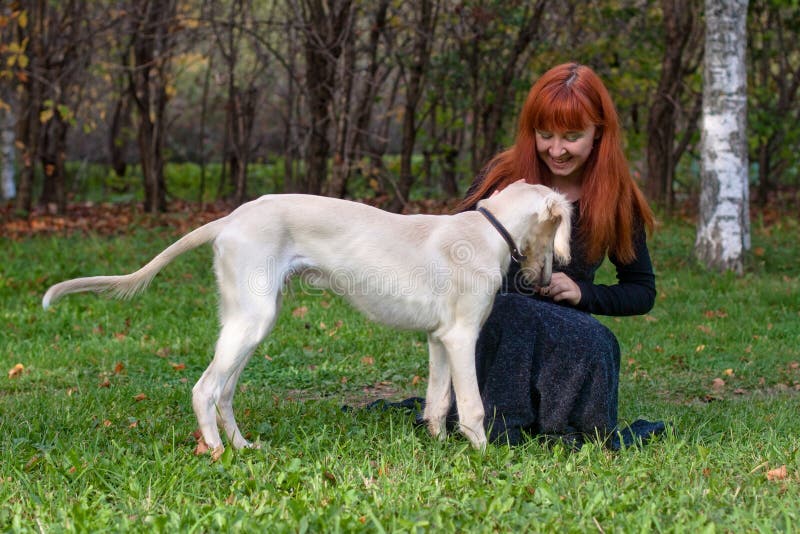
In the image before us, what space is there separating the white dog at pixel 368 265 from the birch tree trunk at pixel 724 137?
6.04m

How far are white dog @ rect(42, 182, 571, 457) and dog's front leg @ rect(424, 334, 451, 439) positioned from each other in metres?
0.16

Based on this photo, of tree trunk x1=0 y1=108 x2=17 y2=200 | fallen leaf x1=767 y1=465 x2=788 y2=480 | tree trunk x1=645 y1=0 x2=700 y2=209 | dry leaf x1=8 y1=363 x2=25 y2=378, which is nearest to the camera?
fallen leaf x1=767 y1=465 x2=788 y2=480

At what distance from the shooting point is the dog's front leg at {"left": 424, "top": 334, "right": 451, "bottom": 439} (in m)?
4.35

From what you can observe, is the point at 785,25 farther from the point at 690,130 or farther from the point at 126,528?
the point at 126,528

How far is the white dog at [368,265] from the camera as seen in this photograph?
3852 mm

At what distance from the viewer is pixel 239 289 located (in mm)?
3834

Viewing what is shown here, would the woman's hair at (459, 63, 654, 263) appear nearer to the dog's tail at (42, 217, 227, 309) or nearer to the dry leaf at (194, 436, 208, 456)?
the dog's tail at (42, 217, 227, 309)

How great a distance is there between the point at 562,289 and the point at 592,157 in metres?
0.68

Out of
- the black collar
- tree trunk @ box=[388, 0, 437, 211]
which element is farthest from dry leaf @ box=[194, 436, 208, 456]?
tree trunk @ box=[388, 0, 437, 211]

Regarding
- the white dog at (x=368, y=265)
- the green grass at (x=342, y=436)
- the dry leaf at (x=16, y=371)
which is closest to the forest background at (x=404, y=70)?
the green grass at (x=342, y=436)

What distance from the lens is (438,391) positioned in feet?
14.3

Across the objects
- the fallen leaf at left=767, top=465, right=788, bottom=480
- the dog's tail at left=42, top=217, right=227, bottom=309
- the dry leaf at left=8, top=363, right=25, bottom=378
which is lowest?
the dry leaf at left=8, top=363, right=25, bottom=378

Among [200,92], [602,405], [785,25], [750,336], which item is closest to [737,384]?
[750,336]

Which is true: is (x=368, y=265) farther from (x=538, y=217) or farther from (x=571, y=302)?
(x=571, y=302)
